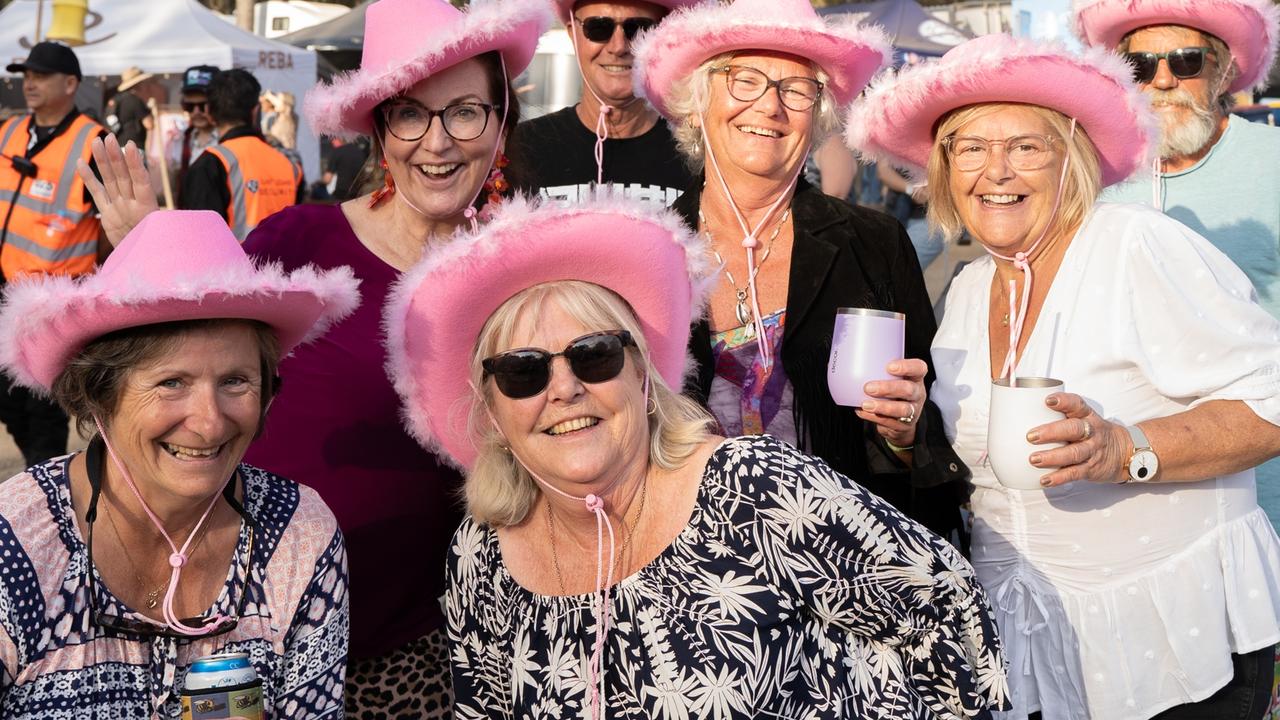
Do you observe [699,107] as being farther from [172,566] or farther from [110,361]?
[172,566]

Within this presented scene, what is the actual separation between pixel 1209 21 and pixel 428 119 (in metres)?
2.74

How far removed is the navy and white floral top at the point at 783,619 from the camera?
249 cm

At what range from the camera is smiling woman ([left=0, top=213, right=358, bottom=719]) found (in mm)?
2447

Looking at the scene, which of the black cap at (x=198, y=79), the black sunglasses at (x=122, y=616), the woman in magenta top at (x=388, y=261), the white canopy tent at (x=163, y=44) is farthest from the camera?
the white canopy tent at (x=163, y=44)

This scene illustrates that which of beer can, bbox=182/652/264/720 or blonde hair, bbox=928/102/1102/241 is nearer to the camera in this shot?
beer can, bbox=182/652/264/720

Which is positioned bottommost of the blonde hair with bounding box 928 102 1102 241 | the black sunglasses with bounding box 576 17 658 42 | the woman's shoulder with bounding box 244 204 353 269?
the woman's shoulder with bounding box 244 204 353 269

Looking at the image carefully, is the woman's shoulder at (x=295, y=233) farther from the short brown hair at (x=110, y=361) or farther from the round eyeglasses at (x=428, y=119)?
the short brown hair at (x=110, y=361)

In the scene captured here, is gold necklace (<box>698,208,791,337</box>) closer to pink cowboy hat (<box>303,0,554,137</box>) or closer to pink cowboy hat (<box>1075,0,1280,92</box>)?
pink cowboy hat (<box>303,0,554,137</box>)

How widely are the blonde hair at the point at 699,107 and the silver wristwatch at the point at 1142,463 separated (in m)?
1.38

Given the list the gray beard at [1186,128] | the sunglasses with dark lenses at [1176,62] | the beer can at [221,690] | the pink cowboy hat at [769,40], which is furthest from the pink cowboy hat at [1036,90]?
the beer can at [221,690]

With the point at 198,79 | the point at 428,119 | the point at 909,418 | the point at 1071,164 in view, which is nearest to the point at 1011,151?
the point at 1071,164

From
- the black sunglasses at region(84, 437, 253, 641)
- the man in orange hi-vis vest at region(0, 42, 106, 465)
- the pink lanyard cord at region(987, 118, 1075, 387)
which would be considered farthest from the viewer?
the man in orange hi-vis vest at region(0, 42, 106, 465)

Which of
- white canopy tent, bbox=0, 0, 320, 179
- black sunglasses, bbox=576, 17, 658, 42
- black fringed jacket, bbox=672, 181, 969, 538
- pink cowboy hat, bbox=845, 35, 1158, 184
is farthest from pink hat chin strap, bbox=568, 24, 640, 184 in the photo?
white canopy tent, bbox=0, 0, 320, 179

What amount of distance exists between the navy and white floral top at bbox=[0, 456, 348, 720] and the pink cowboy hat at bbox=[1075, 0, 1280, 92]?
A: 10.6ft
